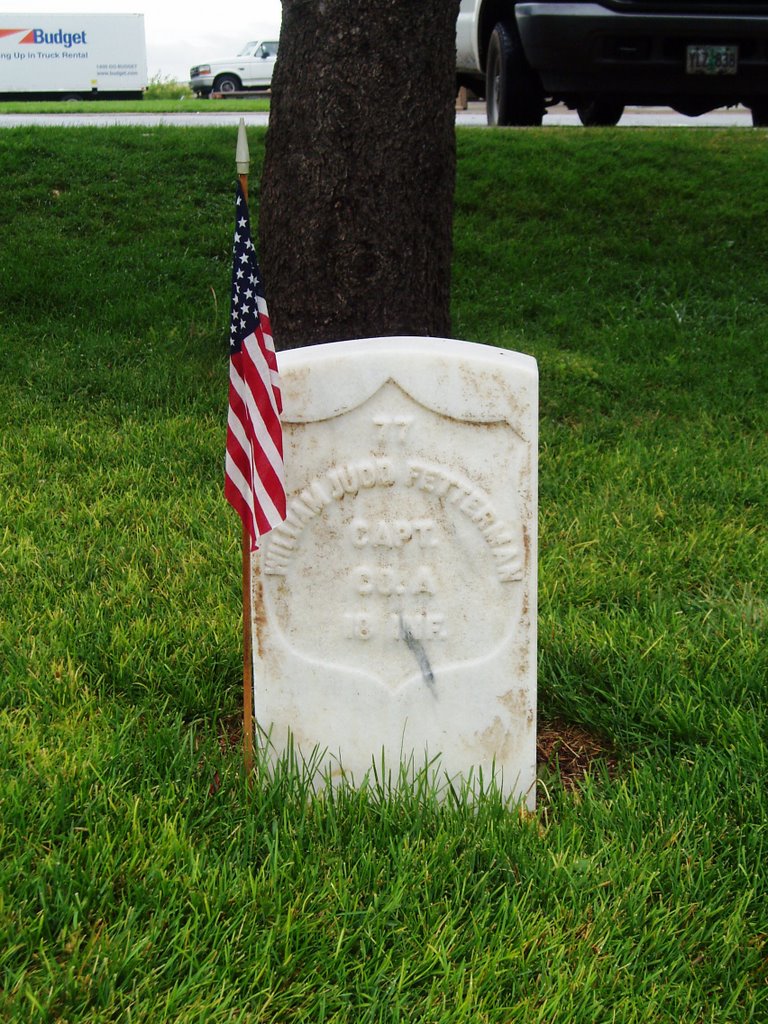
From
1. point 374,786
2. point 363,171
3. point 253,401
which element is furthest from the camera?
Result: point 363,171

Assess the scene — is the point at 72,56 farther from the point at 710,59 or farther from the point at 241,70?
the point at 710,59

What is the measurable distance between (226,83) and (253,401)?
104 feet

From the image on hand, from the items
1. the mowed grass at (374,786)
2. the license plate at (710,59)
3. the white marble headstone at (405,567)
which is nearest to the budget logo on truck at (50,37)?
the license plate at (710,59)

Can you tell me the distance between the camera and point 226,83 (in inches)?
1242

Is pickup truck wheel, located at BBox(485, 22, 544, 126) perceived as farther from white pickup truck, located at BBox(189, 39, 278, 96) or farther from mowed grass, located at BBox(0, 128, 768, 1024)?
white pickup truck, located at BBox(189, 39, 278, 96)

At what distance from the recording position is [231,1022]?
1.84 m

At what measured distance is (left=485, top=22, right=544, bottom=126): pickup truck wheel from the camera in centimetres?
852

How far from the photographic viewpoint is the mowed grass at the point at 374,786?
6.52ft

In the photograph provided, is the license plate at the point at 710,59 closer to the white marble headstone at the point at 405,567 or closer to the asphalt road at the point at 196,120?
the asphalt road at the point at 196,120

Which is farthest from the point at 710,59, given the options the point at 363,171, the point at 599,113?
the point at 363,171

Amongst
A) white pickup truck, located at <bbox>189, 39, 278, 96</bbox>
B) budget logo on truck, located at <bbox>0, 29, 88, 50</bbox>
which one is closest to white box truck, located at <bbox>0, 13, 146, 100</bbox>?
budget logo on truck, located at <bbox>0, 29, 88, 50</bbox>

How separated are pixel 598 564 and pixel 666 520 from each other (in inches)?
20.6

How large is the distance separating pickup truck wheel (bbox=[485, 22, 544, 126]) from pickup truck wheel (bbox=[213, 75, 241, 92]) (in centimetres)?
2365

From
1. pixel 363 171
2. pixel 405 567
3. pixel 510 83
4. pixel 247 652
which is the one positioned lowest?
pixel 247 652
